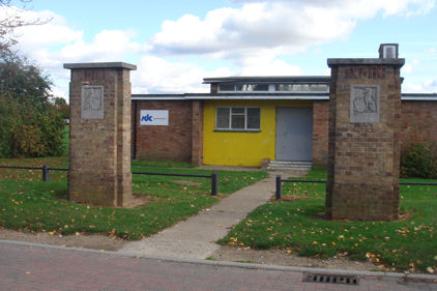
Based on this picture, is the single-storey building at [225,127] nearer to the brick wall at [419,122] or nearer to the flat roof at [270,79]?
the brick wall at [419,122]

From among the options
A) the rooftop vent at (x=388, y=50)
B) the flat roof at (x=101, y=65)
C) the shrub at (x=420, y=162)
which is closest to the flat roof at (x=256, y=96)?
the shrub at (x=420, y=162)

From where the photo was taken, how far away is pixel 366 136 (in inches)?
428

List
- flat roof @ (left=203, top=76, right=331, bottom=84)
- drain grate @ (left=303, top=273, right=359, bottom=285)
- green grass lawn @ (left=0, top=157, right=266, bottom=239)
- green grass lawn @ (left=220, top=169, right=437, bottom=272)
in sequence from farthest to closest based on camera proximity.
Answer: flat roof @ (left=203, top=76, right=331, bottom=84) < green grass lawn @ (left=0, top=157, right=266, bottom=239) < green grass lawn @ (left=220, top=169, right=437, bottom=272) < drain grate @ (left=303, top=273, right=359, bottom=285)

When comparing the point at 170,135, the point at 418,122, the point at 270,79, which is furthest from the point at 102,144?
the point at 270,79

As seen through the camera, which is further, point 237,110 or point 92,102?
point 237,110

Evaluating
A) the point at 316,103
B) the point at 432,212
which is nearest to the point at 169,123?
the point at 316,103

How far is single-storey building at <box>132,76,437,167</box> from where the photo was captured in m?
26.5

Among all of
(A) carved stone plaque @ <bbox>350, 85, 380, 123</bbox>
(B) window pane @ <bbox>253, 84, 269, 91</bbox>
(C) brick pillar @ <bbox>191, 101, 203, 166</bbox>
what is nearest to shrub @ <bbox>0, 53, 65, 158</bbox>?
(C) brick pillar @ <bbox>191, 101, 203, 166</bbox>

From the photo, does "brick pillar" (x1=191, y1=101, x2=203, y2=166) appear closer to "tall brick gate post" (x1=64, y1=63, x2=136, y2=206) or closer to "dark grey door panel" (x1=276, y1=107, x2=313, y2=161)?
"dark grey door panel" (x1=276, y1=107, x2=313, y2=161)

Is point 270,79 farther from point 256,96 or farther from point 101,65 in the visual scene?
point 101,65

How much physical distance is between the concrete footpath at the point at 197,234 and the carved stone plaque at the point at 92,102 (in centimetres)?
296

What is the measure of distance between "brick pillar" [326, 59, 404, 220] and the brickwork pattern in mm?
4343

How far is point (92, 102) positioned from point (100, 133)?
0.65 m

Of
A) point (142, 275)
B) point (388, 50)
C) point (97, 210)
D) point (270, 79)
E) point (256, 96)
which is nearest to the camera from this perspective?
point (142, 275)
